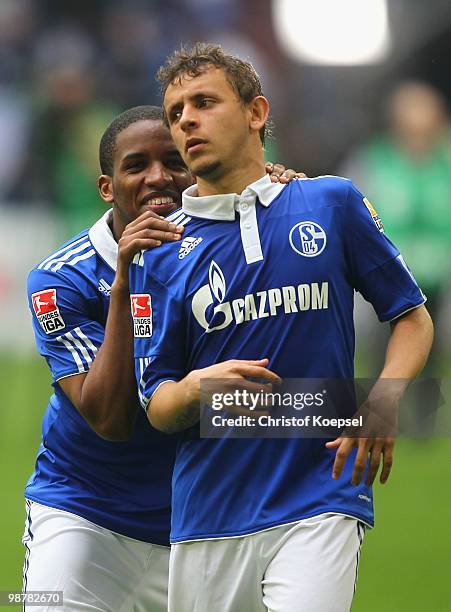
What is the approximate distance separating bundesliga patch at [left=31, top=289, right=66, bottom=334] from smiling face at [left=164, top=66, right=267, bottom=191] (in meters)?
0.83

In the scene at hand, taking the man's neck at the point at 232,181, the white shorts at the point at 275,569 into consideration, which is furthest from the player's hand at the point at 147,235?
the white shorts at the point at 275,569

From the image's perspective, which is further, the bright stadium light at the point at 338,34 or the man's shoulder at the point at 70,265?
the bright stadium light at the point at 338,34

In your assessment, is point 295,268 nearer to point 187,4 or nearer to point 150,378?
point 150,378

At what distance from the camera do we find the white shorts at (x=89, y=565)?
438 cm

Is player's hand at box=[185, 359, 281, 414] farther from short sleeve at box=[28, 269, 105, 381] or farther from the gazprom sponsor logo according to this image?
short sleeve at box=[28, 269, 105, 381]

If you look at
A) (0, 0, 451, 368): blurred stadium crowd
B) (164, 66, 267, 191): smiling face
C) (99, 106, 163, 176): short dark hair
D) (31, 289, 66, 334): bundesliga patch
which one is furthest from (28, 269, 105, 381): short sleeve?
(0, 0, 451, 368): blurred stadium crowd

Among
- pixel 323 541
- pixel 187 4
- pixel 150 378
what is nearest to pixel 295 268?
pixel 150 378

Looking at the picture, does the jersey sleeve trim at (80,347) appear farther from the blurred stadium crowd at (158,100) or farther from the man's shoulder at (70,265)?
the blurred stadium crowd at (158,100)

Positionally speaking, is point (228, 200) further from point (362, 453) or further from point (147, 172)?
point (362, 453)

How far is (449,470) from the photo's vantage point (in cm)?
1006

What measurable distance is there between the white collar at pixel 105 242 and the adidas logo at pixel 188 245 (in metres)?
0.71

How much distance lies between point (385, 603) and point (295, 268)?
3.56m

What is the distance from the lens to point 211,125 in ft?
12.9

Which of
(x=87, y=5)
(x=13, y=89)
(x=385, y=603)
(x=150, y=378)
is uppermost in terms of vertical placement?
(x=87, y=5)
